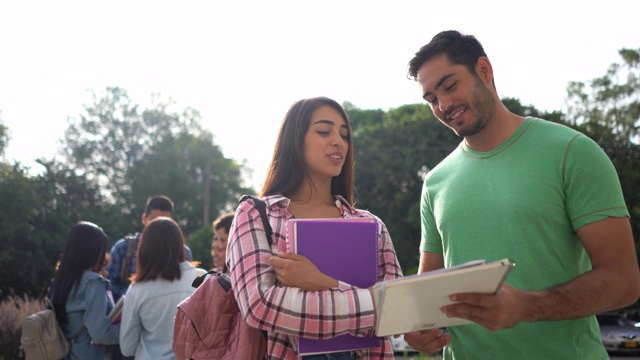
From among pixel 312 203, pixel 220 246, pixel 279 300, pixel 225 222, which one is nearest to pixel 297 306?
pixel 279 300

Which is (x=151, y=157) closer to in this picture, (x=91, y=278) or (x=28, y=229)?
(x=28, y=229)

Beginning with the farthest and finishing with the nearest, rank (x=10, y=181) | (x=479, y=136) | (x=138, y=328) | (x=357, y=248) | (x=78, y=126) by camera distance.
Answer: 1. (x=78, y=126)
2. (x=10, y=181)
3. (x=138, y=328)
4. (x=479, y=136)
5. (x=357, y=248)

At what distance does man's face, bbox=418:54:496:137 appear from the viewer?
2.61 m

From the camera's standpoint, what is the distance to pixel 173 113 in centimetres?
4969

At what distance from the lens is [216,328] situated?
234cm

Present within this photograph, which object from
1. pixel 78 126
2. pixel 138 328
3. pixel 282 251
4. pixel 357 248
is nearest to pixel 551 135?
pixel 357 248

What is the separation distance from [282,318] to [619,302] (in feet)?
3.61

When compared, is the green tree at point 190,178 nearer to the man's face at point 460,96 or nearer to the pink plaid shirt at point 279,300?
the man's face at point 460,96

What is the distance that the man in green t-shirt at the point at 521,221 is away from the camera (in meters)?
2.14

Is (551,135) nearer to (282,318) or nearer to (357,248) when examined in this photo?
(357,248)

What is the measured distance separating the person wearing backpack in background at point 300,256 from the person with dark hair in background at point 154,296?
225 centimetres

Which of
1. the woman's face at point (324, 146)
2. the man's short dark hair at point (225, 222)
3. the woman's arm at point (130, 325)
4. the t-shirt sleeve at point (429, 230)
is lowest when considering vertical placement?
the woman's arm at point (130, 325)

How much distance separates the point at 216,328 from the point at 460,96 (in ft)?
4.17

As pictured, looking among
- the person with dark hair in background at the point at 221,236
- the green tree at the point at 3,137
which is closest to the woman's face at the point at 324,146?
the person with dark hair in background at the point at 221,236
